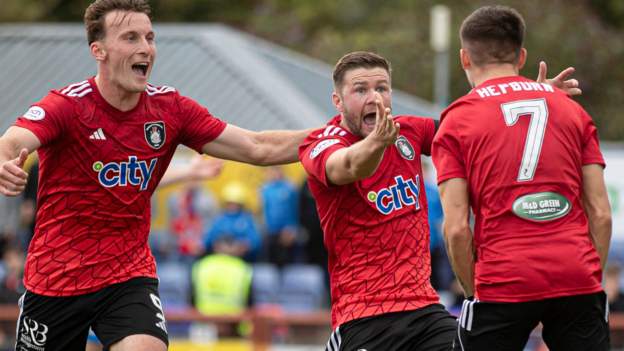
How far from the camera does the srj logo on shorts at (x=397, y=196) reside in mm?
6289

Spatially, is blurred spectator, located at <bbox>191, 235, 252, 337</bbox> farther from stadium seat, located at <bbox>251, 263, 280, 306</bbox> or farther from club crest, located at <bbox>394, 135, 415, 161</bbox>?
club crest, located at <bbox>394, 135, 415, 161</bbox>

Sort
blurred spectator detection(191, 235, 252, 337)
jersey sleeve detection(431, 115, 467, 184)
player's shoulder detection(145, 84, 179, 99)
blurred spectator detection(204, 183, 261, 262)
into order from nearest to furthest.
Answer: jersey sleeve detection(431, 115, 467, 184), player's shoulder detection(145, 84, 179, 99), blurred spectator detection(191, 235, 252, 337), blurred spectator detection(204, 183, 261, 262)

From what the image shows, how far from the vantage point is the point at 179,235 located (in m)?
15.8

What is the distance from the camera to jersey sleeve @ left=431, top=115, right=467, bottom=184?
555cm

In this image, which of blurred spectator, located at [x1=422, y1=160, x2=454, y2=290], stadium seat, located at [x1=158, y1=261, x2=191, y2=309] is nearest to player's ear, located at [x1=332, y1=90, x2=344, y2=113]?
blurred spectator, located at [x1=422, y1=160, x2=454, y2=290]

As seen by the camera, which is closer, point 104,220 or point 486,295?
point 486,295

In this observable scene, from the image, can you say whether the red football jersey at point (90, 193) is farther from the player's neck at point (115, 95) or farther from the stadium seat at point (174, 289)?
the stadium seat at point (174, 289)

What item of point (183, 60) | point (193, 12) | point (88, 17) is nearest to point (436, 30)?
point (183, 60)

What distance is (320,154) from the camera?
6164 mm

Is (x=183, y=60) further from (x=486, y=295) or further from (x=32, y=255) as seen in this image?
(x=486, y=295)

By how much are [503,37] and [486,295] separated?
115 cm

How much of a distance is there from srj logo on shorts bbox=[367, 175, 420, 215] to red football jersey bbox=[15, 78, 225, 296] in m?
1.23

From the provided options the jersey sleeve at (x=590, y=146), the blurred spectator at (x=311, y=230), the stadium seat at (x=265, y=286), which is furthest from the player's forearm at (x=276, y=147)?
the blurred spectator at (x=311, y=230)

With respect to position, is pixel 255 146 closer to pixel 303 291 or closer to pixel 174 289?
pixel 303 291
